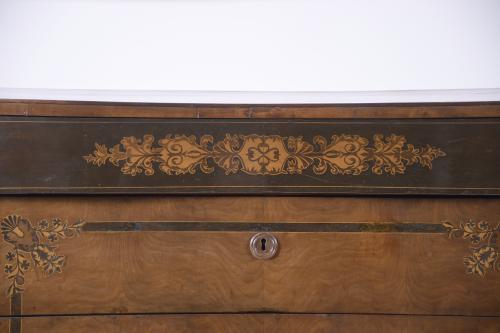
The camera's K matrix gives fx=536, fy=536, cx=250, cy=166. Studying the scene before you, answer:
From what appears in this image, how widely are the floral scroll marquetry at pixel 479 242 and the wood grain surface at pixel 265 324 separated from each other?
0.16m

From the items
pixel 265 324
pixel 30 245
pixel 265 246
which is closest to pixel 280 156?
pixel 265 246

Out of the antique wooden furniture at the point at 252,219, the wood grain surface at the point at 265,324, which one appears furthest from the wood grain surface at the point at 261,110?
the wood grain surface at the point at 265,324

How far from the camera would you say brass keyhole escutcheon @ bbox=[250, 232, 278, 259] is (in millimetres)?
Result: 1694

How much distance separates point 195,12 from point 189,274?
94 centimetres

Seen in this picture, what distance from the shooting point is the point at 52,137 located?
1.64 metres

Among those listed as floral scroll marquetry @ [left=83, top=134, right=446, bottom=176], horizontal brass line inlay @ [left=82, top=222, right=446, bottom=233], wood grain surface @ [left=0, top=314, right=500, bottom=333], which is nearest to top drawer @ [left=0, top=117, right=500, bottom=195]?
floral scroll marquetry @ [left=83, top=134, right=446, bottom=176]

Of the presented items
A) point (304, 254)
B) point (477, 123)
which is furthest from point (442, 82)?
point (304, 254)

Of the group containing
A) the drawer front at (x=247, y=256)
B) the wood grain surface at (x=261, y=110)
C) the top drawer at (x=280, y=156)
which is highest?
the wood grain surface at (x=261, y=110)

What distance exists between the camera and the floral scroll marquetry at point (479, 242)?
169 centimetres

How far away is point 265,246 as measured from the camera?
1.70m

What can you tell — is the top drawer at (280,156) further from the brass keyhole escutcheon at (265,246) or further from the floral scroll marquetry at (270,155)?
the brass keyhole escutcheon at (265,246)

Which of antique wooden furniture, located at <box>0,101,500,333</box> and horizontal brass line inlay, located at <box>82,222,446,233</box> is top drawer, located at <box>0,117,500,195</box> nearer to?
antique wooden furniture, located at <box>0,101,500,333</box>

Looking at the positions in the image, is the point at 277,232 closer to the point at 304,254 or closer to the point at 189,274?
the point at 304,254

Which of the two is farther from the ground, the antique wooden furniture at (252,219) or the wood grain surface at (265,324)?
the antique wooden furniture at (252,219)
